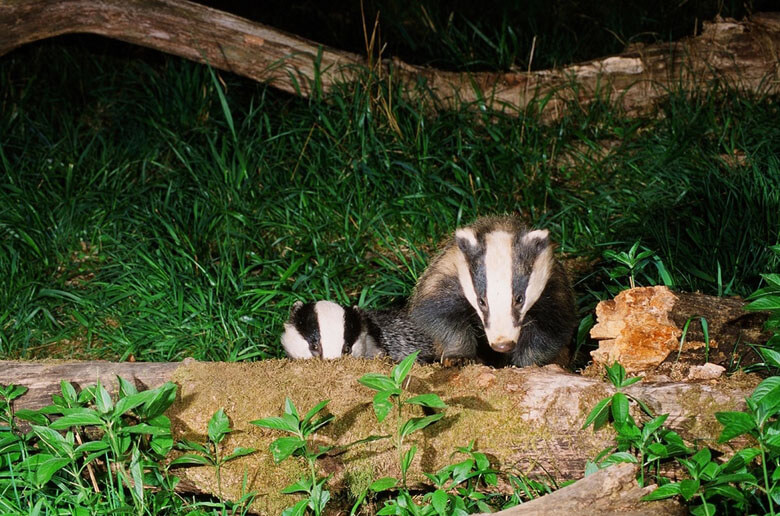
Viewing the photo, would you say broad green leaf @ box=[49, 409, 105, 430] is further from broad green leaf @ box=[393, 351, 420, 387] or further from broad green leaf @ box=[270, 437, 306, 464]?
broad green leaf @ box=[393, 351, 420, 387]

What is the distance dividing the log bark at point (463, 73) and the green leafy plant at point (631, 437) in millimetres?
3236

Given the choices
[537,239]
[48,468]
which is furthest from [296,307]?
[48,468]

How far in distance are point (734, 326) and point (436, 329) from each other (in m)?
1.31

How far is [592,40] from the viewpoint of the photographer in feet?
22.3

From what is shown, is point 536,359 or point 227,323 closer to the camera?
point 536,359

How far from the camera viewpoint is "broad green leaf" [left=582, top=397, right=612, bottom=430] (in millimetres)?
2680

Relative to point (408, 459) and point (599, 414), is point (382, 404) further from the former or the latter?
point (599, 414)

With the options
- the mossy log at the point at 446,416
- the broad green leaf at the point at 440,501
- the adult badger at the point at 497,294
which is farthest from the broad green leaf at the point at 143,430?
the adult badger at the point at 497,294

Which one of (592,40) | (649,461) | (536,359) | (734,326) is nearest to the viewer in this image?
(649,461)

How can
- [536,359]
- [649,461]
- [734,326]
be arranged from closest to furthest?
[649,461]
[734,326]
[536,359]

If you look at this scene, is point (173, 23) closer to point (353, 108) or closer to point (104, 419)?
point (353, 108)

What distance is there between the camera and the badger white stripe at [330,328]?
4051 mm

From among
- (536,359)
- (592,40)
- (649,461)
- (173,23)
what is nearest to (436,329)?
(536,359)

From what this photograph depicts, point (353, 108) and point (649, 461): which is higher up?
point (353, 108)
